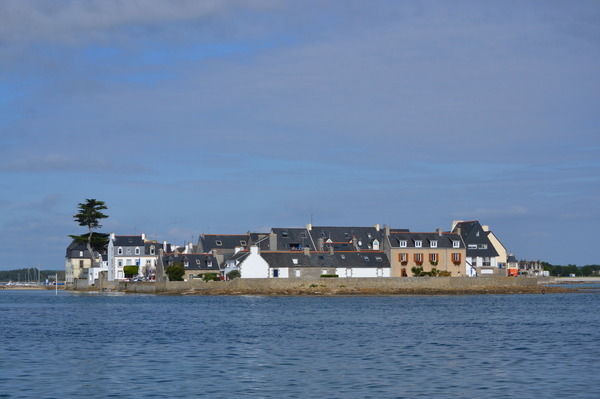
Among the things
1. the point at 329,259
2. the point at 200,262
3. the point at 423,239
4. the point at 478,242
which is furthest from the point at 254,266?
the point at 478,242

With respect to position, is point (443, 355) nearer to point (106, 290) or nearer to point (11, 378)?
point (11, 378)

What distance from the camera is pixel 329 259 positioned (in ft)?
346

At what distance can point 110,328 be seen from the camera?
51.5m

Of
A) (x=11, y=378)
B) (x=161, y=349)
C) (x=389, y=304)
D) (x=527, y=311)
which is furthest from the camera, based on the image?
(x=389, y=304)

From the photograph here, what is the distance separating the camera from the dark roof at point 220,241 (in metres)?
123

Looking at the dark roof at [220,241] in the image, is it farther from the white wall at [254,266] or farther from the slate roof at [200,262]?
the white wall at [254,266]

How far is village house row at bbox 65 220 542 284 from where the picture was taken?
4104 inches

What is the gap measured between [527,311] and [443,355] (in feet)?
116

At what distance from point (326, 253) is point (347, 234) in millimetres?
13275

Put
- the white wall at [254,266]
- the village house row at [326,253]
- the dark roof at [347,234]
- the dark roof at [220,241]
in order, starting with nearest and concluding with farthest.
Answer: the white wall at [254,266], the village house row at [326,253], the dark roof at [347,234], the dark roof at [220,241]

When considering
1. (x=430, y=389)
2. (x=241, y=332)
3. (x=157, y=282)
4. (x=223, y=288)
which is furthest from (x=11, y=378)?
(x=157, y=282)

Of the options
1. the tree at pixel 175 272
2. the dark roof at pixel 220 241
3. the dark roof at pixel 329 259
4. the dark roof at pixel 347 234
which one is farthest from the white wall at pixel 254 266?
the dark roof at pixel 220 241

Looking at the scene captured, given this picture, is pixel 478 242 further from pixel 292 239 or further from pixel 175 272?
pixel 175 272

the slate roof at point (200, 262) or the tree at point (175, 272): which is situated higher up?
the slate roof at point (200, 262)
